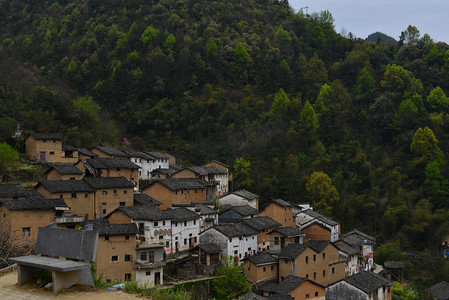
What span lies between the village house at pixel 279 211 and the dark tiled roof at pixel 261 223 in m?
1.44

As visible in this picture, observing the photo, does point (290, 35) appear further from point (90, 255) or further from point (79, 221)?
point (90, 255)

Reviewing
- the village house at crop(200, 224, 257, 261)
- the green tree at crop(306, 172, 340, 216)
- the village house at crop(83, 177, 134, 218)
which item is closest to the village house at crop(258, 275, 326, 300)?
the village house at crop(200, 224, 257, 261)

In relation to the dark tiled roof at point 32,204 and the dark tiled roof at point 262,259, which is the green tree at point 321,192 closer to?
the dark tiled roof at point 262,259

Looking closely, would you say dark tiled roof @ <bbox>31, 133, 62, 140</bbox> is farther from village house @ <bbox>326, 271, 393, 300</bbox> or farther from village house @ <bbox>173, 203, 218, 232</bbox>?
village house @ <bbox>326, 271, 393, 300</bbox>

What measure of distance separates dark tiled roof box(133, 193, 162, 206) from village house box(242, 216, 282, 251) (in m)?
6.69

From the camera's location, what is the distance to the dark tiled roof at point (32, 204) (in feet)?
77.2

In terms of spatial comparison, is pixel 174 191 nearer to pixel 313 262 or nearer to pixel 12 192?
pixel 313 262

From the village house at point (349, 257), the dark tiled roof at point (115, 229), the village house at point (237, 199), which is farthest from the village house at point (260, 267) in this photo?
the village house at point (237, 199)

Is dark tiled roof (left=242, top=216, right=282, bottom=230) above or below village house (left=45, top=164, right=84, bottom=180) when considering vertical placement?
below

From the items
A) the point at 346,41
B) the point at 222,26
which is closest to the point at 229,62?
the point at 222,26

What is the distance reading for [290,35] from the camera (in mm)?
76250

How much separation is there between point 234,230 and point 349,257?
1011cm

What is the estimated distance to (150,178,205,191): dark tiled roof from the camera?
34062mm

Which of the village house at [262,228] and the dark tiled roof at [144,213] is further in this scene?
the village house at [262,228]
